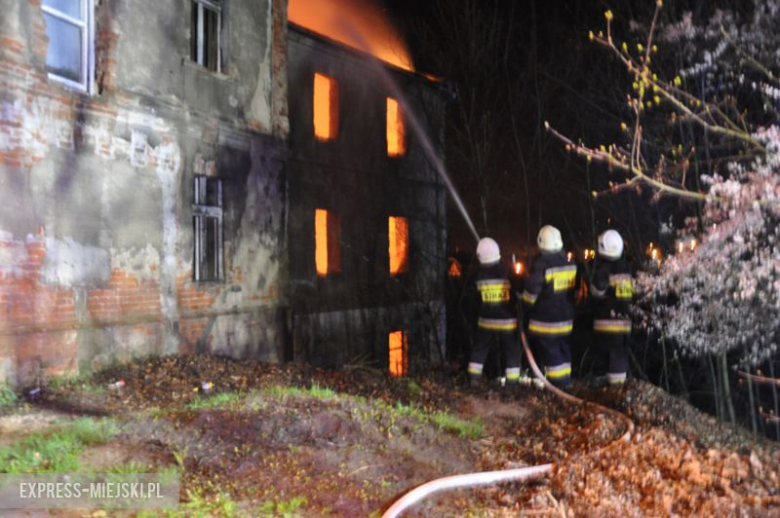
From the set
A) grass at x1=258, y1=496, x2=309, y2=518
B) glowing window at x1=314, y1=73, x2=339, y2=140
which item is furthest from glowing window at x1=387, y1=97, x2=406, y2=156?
grass at x1=258, y1=496, x2=309, y2=518

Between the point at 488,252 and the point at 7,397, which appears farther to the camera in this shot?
the point at 488,252

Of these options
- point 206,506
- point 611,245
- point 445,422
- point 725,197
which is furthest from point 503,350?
point 206,506

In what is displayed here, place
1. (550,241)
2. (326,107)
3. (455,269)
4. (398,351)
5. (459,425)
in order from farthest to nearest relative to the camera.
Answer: (455,269) < (398,351) < (326,107) < (550,241) < (459,425)

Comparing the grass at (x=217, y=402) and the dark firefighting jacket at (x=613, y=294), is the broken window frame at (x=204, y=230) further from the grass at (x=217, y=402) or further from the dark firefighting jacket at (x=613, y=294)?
the dark firefighting jacket at (x=613, y=294)

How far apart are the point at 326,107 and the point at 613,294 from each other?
8524 millimetres

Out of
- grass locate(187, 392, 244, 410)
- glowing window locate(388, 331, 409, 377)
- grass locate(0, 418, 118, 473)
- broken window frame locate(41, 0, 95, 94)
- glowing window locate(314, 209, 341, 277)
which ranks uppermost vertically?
broken window frame locate(41, 0, 95, 94)

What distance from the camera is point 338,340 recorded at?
560 inches

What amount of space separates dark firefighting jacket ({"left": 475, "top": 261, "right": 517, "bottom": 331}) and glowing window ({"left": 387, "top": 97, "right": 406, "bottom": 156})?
8605 millimetres

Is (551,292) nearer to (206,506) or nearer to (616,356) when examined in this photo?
(616,356)

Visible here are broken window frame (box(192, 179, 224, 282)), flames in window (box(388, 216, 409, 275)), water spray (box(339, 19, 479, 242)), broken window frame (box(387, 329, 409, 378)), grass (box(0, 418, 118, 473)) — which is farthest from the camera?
flames in window (box(388, 216, 409, 275))

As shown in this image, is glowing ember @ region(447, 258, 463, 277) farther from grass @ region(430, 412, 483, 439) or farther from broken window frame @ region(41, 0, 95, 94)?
grass @ region(430, 412, 483, 439)

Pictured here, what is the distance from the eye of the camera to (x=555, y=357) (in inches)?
319

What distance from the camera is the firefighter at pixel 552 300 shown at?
7996 mm

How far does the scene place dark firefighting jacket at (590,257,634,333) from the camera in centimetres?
798
